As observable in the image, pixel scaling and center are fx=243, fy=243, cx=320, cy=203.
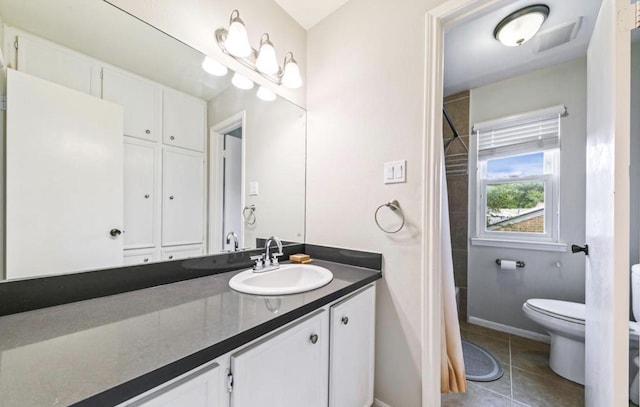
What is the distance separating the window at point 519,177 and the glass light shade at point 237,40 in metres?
2.24

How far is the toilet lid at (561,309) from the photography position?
155cm

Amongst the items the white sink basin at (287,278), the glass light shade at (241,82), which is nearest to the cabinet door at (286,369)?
the white sink basin at (287,278)

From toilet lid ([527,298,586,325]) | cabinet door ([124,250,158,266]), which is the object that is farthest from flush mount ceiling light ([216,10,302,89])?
toilet lid ([527,298,586,325])

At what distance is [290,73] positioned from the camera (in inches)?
58.7

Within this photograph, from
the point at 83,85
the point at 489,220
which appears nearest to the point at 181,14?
the point at 83,85

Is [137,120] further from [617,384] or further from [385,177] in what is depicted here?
[617,384]

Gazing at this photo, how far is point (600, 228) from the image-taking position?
982 millimetres

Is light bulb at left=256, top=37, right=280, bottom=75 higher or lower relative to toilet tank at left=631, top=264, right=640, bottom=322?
higher

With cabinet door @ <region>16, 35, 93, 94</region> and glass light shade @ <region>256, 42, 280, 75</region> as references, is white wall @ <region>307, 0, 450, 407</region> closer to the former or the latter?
glass light shade @ <region>256, 42, 280, 75</region>

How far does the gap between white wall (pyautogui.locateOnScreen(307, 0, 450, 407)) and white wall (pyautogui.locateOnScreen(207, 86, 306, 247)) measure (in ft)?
0.32

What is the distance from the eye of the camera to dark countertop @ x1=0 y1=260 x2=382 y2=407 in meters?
0.43

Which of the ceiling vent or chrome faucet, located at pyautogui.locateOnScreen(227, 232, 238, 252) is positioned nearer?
chrome faucet, located at pyautogui.locateOnScreen(227, 232, 238, 252)

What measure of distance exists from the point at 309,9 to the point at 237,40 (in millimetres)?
638

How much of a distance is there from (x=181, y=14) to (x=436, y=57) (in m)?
1.17
